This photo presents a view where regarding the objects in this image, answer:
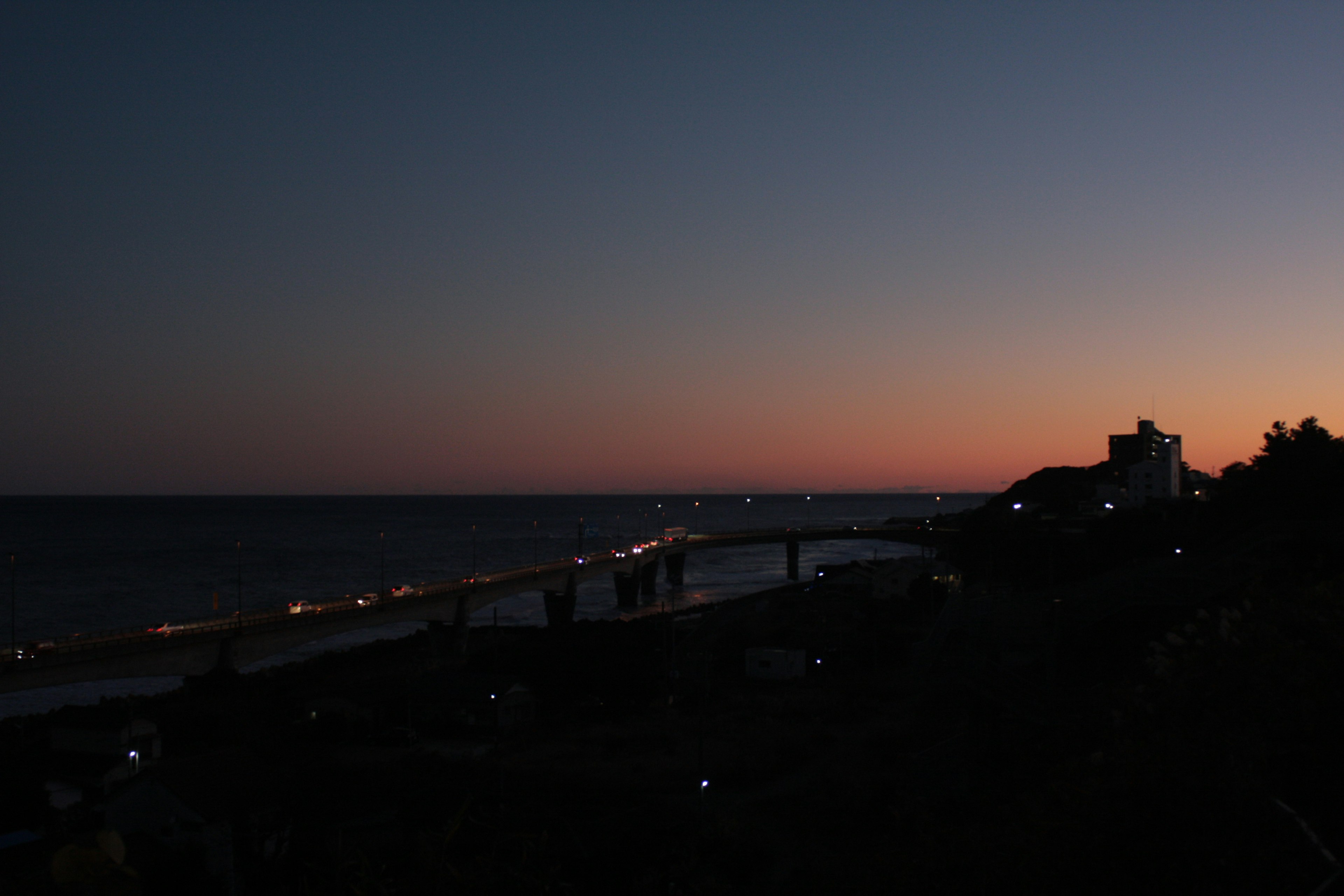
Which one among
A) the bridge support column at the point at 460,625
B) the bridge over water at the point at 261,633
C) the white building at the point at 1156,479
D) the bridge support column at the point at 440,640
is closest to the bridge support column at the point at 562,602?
the bridge over water at the point at 261,633

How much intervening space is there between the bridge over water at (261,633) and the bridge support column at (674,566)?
17.3m

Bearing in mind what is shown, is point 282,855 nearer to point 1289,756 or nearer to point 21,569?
point 1289,756

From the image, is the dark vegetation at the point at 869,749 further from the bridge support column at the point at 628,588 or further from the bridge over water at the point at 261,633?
the bridge support column at the point at 628,588

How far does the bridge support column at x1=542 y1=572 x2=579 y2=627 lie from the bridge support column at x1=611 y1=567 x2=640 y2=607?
A: 35.9 ft

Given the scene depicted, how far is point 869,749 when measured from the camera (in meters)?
18.5

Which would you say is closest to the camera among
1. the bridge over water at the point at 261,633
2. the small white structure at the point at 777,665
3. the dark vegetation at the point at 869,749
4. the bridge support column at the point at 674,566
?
the dark vegetation at the point at 869,749

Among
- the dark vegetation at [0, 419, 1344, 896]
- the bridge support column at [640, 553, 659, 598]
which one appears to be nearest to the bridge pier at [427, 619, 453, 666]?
the dark vegetation at [0, 419, 1344, 896]

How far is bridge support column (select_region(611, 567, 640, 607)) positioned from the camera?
67.8 meters

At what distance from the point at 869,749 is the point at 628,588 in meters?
50.2

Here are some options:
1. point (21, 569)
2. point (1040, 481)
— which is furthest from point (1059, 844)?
point (1040, 481)

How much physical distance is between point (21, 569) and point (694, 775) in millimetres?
83548

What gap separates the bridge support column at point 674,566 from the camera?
8250 centimetres

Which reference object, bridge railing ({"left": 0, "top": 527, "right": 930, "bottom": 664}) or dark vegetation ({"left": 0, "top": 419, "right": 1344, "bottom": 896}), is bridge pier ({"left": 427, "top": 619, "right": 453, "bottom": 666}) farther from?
dark vegetation ({"left": 0, "top": 419, "right": 1344, "bottom": 896})

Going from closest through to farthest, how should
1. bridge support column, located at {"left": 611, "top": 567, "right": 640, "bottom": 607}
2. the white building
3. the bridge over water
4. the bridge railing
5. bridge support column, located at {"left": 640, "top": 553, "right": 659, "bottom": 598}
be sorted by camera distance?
the bridge over water → the bridge railing → bridge support column, located at {"left": 611, "top": 567, "right": 640, "bottom": 607} → the white building → bridge support column, located at {"left": 640, "top": 553, "right": 659, "bottom": 598}
